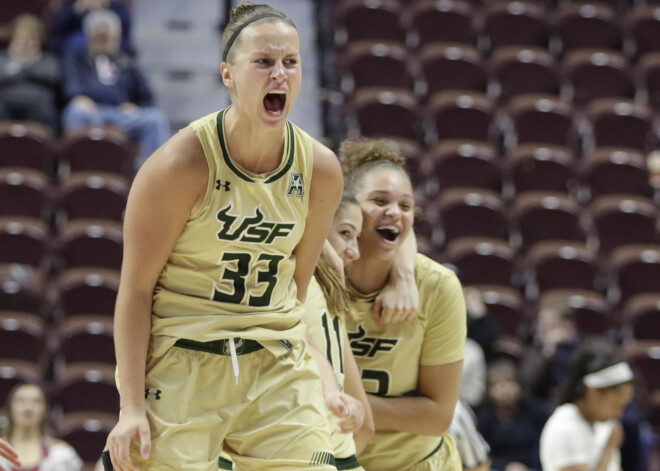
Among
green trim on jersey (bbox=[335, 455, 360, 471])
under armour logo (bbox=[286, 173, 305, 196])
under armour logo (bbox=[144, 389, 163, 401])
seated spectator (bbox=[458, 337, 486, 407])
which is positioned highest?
under armour logo (bbox=[286, 173, 305, 196])

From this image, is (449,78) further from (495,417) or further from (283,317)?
(283,317)

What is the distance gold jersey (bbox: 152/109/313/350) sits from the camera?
2.55m

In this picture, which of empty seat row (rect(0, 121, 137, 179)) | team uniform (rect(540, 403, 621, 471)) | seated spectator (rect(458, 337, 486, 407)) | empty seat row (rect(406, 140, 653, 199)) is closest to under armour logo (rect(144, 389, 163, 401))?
team uniform (rect(540, 403, 621, 471))

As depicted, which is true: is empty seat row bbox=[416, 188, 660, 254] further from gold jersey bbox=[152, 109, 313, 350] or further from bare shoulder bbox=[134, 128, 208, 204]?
bare shoulder bbox=[134, 128, 208, 204]

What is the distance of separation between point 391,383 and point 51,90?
5.41 m

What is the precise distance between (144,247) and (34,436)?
3666 millimetres

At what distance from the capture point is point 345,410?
2.78 meters

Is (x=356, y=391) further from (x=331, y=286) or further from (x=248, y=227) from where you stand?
→ (x=248, y=227)

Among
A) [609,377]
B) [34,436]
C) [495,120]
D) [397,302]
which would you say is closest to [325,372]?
[397,302]

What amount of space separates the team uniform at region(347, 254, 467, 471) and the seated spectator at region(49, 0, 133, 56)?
571 centimetres

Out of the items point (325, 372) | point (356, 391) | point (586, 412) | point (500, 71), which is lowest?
point (586, 412)

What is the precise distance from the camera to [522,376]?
7.14m

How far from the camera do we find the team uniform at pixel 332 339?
2.93 m

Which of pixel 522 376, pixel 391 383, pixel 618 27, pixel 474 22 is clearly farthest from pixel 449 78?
pixel 391 383
